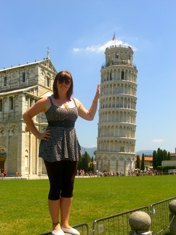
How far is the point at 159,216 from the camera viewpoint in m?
6.54

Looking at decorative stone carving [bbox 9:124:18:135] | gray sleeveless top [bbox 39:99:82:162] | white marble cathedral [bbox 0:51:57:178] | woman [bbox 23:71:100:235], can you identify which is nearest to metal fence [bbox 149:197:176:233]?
woman [bbox 23:71:100:235]

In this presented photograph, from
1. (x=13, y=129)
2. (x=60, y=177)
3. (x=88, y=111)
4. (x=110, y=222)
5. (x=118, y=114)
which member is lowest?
(x=110, y=222)

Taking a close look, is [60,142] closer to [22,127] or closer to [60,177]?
[60,177]

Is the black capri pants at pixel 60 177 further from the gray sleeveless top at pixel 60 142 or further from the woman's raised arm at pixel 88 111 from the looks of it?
the woman's raised arm at pixel 88 111

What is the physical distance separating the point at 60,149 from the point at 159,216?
408cm

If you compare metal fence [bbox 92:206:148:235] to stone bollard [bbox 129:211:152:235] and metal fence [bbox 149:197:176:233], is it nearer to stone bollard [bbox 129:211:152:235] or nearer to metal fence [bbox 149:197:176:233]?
stone bollard [bbox 129:211:152:235]

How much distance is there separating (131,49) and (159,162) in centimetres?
3610

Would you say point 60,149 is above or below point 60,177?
above

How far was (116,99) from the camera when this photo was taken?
7650cm

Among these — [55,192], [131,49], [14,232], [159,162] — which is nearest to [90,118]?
[55,192]

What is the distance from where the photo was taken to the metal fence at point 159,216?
626 cm

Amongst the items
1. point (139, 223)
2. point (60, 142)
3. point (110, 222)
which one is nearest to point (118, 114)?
point (110, 222)

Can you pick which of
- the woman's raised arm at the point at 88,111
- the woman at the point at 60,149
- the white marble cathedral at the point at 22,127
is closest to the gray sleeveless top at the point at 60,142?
the woman at the point at 60,149

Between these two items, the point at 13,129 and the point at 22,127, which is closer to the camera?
the point at 22,127
